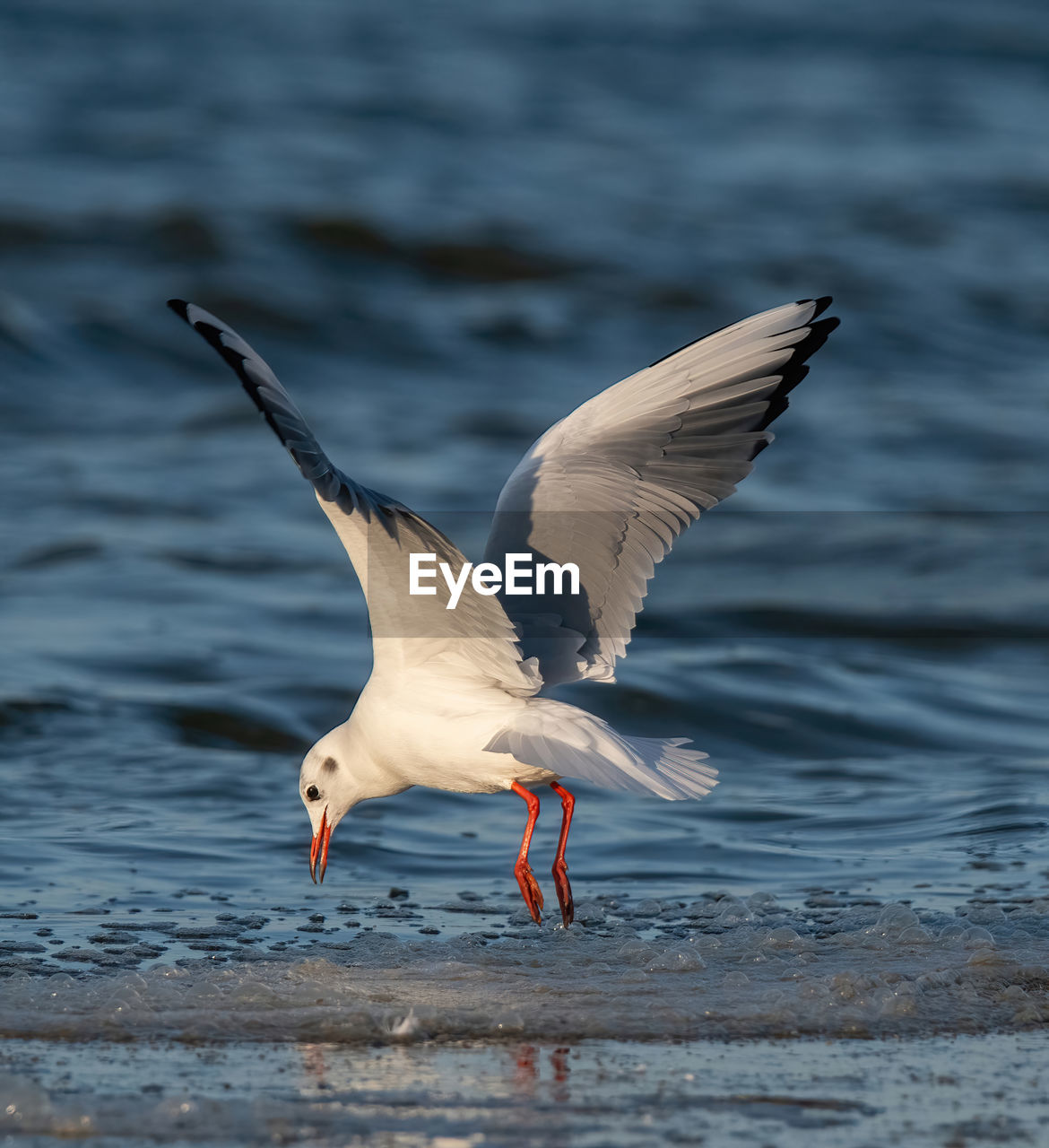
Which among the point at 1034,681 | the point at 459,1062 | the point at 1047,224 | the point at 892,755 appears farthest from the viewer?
the point at 1047,224

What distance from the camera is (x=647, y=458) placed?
4.52 metres

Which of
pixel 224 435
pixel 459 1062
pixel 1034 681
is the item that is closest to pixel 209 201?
pixel 224 435

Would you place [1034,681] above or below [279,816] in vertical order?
above

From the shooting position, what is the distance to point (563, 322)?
13430mm

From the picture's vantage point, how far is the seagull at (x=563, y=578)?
4.23 meters

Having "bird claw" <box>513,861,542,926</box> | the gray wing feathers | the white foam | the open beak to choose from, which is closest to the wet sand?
the white foam

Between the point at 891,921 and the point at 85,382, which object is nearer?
the point at 891,921

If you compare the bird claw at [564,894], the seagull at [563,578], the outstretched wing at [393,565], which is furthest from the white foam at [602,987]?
the outstretched wing at [393,565]

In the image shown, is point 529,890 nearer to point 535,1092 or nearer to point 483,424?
point 535,1092

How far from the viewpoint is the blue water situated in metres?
5.17

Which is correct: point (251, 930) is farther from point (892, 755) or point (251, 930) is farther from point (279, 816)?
point (892, 755)

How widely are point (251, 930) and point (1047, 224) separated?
14.1 m

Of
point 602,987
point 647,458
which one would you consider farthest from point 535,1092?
point 647,458

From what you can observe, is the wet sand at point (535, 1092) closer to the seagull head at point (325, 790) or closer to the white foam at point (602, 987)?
Answer: the white foam at point (602, 987)
